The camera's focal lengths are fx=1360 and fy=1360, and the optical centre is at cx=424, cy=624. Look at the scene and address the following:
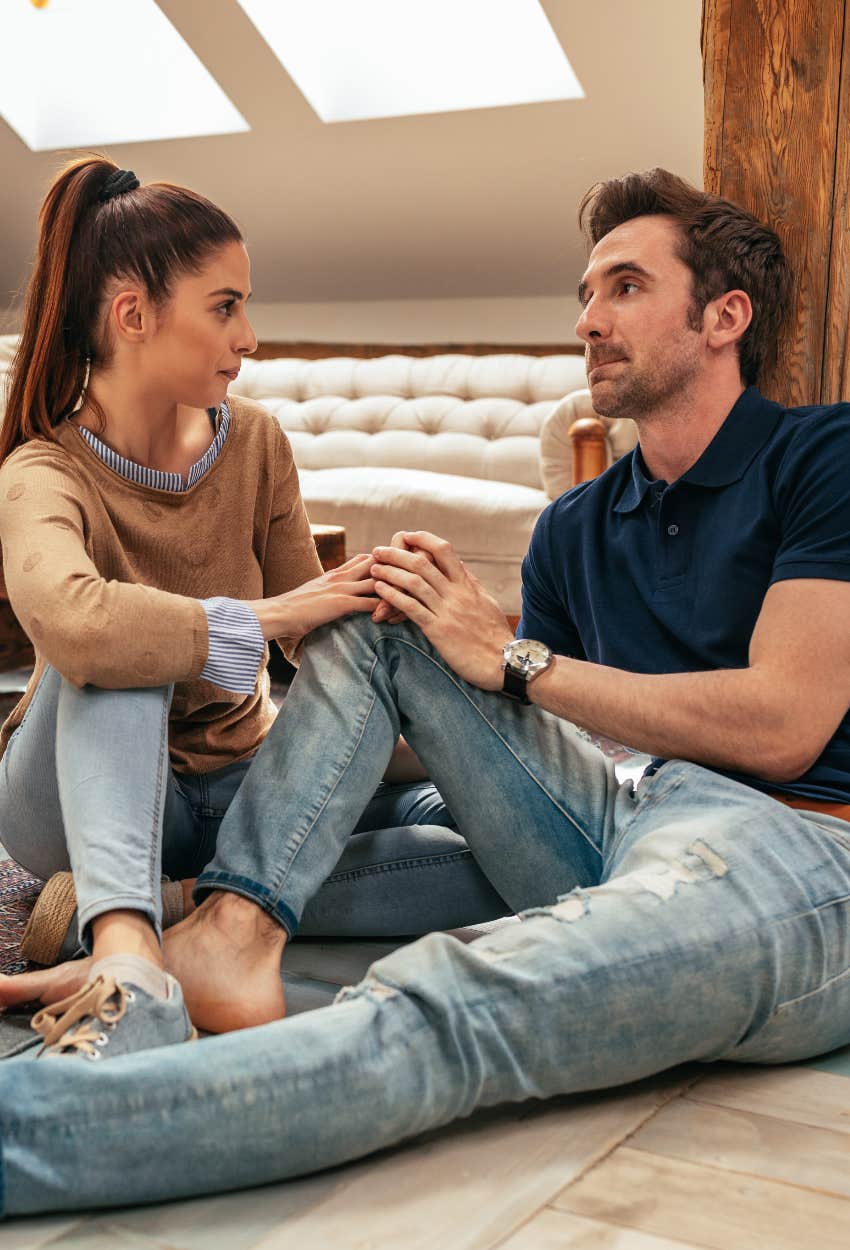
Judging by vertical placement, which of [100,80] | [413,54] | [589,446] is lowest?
[589,446]

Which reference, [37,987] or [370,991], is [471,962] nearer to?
[370,991]

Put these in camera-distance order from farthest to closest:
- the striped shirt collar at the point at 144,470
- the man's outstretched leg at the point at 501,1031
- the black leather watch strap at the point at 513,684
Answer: the striped shirt collar at the point at 144,470 → the black leather watch strap at the point at 513,684 → the man's outstretched leg at the point at 501,1031

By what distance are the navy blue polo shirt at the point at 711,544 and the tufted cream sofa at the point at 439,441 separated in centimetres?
240

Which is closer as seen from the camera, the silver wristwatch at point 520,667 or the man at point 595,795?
Answer: the man at point 595,795

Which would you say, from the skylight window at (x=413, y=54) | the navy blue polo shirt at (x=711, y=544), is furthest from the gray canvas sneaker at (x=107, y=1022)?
the skylight window at (x=413, y=54)

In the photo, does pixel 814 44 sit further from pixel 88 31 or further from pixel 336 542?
pixel 88 31

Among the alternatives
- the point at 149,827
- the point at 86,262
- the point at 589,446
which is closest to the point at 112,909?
the point at 149,827

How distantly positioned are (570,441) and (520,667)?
273 cm

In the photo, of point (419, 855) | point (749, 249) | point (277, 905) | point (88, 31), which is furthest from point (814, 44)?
point (88, 31)

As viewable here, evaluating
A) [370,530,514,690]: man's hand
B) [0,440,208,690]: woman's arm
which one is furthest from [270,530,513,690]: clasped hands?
[0,440,208,690]: woman's arm

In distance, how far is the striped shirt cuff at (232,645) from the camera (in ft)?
5.03

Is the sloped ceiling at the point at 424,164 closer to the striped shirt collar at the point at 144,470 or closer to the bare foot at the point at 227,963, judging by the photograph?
the striped shirt collar at the point at 144,470

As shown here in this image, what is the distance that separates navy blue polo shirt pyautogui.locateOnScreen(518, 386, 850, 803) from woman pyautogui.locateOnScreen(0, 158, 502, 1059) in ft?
1.01

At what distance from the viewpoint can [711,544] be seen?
1.63 m
